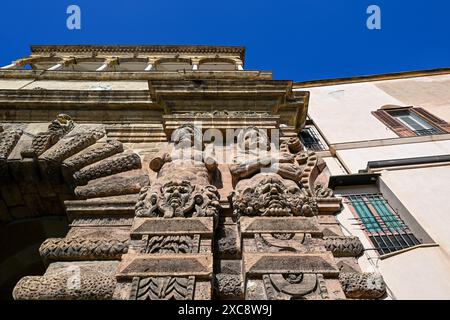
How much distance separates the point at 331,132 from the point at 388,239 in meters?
4.77

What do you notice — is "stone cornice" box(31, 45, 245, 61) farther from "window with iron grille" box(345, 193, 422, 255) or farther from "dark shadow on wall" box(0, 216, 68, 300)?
"dark shadow on wall" box(0, 216, 68, 300)

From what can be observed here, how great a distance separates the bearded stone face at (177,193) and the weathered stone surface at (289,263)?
0.90 meters

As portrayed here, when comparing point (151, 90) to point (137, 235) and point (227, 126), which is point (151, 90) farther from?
point (137, 235)

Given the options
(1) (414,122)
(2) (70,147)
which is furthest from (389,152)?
(2) (70,147)

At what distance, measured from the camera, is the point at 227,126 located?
17.5 feet

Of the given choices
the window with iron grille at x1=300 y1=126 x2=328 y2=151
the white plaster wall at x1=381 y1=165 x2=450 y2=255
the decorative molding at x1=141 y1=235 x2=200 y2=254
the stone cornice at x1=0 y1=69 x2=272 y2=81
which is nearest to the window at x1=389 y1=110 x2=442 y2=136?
the white plaster wall at x1=381 y1=165 x2=450 y2=255

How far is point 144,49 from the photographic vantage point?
50.0 ft

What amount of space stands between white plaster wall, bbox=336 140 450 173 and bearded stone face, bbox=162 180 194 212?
5.39 m

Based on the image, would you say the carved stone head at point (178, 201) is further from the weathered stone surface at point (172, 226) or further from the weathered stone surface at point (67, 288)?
the weathered stone surface at point (67, 288)

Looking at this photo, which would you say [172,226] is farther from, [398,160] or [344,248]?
[398,160]

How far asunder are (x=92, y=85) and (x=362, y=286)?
25.9ft

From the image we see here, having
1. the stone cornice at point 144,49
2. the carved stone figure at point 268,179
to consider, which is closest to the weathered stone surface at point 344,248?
the carved stone figure at point 268,179

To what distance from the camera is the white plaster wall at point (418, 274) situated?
437 cm
